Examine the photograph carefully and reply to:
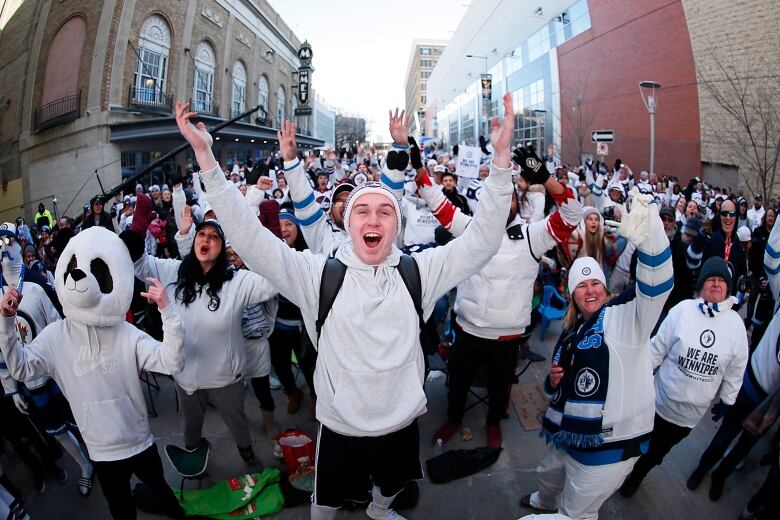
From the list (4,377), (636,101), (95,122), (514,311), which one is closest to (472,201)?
(514,311)

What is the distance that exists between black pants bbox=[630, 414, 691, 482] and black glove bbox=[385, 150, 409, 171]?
99.2 inches

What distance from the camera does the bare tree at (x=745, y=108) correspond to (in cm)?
1216

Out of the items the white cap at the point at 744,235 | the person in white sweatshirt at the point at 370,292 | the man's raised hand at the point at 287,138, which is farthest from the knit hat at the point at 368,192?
the white cap at the point at 744,235

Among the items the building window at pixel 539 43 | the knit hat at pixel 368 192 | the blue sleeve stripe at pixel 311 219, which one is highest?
the building window at pixel 539 43

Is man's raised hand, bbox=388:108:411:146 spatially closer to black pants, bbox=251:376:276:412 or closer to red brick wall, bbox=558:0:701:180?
black pants, bbox=251:376:276:412

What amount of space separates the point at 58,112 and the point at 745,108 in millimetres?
18562

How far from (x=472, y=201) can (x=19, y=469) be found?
6.57 meters

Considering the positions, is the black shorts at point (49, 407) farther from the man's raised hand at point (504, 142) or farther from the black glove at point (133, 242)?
the man's raised hand at point (504, 142)

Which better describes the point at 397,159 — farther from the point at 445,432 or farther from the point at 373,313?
the point at 445,432

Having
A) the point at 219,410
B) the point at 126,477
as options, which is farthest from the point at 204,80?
the point at 126,477

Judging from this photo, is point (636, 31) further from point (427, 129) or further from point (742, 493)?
point (427, 129)

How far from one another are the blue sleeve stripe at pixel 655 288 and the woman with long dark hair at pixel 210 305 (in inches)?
89.2

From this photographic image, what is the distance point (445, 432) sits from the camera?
3.75 metres

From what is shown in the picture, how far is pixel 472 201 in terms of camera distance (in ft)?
24.4
